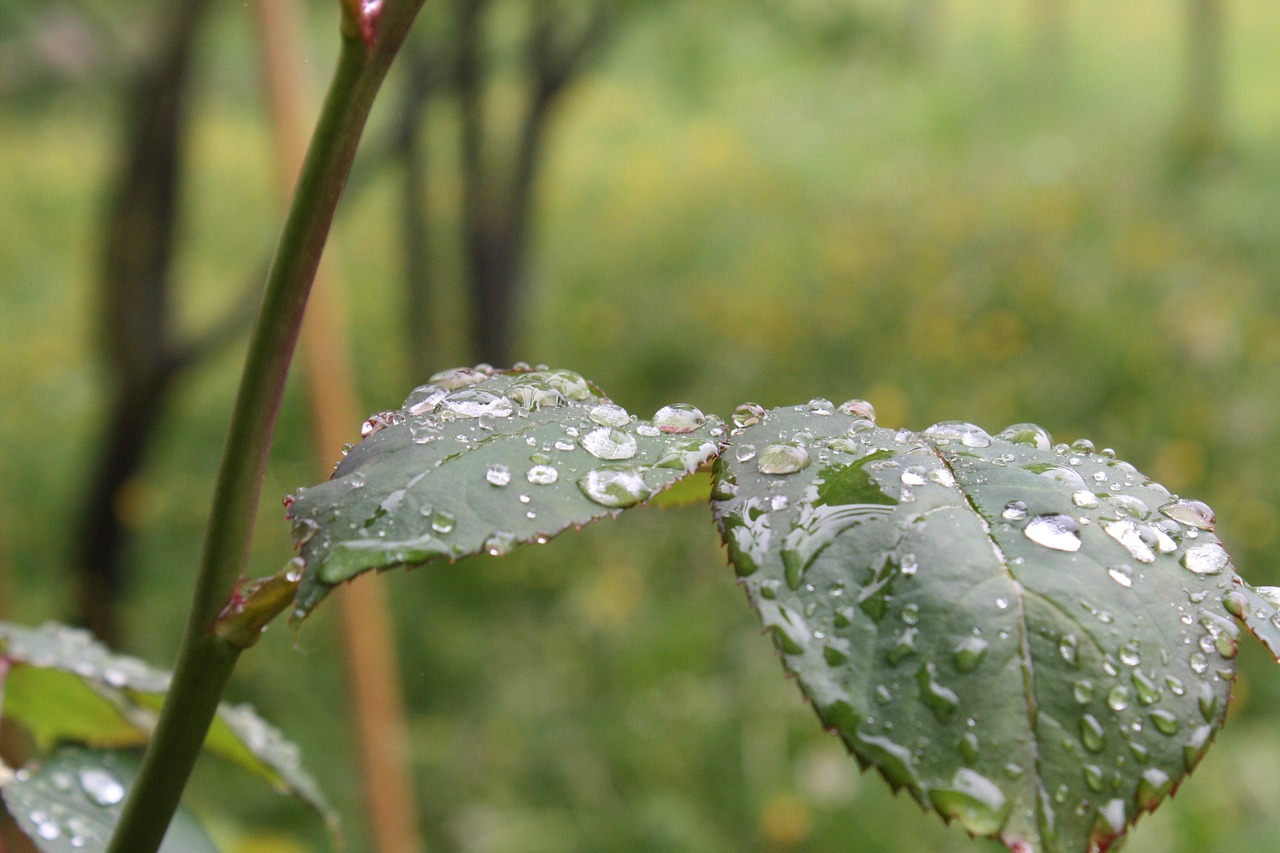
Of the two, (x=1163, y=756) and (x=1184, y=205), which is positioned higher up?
(x=1163, y=756)

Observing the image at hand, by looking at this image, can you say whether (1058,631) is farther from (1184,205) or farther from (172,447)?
(1184,205)

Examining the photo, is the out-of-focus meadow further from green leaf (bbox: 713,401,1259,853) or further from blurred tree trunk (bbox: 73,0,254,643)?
green leaf (bbox: 713,401,1259,853)

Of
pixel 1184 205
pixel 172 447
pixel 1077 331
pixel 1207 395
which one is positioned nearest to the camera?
pixel 1207 395

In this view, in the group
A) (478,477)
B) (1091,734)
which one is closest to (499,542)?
(478,477)

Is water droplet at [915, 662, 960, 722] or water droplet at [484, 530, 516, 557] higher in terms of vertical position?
water droplet at [484, 530, 516, 557]

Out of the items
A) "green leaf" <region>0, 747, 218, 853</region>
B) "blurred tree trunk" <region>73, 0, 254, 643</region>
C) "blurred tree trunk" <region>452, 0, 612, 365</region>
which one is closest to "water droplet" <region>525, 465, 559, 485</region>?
"green leaf" <region>0, 747, 218, 853</region>


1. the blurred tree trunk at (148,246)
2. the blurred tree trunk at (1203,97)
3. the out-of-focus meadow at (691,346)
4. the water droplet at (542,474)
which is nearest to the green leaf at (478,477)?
the water droplet at (542,474)

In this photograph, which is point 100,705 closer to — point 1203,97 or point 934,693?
point 934,693

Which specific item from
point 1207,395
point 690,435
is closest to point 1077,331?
point 1207,395
